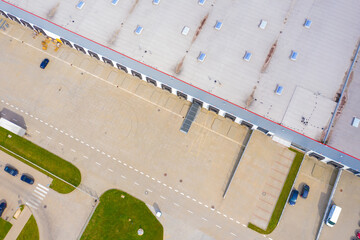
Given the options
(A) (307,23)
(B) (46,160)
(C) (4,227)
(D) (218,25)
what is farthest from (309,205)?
(C) (4,227)

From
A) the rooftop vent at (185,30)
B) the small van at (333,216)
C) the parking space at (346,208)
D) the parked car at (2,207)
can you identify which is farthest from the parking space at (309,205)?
the parked car at (2,207)

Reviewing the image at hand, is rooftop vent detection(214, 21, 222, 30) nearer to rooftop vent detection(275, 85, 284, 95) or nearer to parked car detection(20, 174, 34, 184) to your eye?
rooftop vent detection(275, 85, 284, 95)

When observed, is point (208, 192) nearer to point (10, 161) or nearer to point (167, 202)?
point (167, 202)

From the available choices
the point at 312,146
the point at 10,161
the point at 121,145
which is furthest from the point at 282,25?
the point at 10,161

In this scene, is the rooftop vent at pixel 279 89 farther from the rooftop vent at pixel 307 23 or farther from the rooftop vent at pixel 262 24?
the rooftop vent at pixel 307 23

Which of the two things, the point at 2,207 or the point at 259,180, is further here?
the point at 259,180

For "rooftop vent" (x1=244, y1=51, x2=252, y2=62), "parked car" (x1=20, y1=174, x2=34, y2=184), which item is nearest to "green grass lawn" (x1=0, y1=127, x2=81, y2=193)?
"parked car" (x1=20, y1=174, x2=34, y2=184)

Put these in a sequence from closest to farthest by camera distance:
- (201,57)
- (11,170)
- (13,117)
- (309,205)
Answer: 1. (201,57)
2. (309,205)
3. (11,170)
4. (13,117)

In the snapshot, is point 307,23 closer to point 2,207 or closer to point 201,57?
point 201,57
